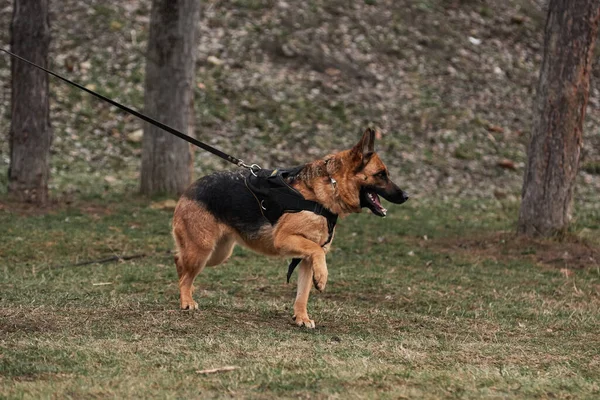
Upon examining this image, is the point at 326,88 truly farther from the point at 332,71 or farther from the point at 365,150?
the point at 365,150

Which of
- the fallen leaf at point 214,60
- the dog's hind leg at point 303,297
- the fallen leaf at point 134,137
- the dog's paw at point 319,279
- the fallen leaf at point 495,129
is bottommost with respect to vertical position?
the fallen leaf at point 134,137

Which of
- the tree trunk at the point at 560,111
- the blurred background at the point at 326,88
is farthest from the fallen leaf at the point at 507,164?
the tree trunk at the point at 560,111

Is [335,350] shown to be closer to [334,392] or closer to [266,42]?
[334,392]

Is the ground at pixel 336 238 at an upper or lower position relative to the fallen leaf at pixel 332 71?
lower

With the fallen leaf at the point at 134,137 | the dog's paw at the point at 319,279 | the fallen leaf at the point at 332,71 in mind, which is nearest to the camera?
the dog's paw at the point at 319,279

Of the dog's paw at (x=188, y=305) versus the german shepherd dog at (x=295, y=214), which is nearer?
the german shepherd dog at (x=295, y=214)

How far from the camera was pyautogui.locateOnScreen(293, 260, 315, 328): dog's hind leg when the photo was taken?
7.26m

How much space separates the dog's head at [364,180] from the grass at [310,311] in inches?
42.8

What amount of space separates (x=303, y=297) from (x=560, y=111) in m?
5.42

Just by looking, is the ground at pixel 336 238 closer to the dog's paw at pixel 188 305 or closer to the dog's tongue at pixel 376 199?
the dog's paw at pixel 188 305

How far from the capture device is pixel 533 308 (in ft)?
27.8

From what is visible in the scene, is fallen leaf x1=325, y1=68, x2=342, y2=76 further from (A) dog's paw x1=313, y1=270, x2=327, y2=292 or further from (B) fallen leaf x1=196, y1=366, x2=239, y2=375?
(B) fallen leaf x1=196, y1=366, x2=239, y2=375

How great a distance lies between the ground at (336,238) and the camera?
17.8 ft

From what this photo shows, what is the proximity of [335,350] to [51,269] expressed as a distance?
15.1ft
